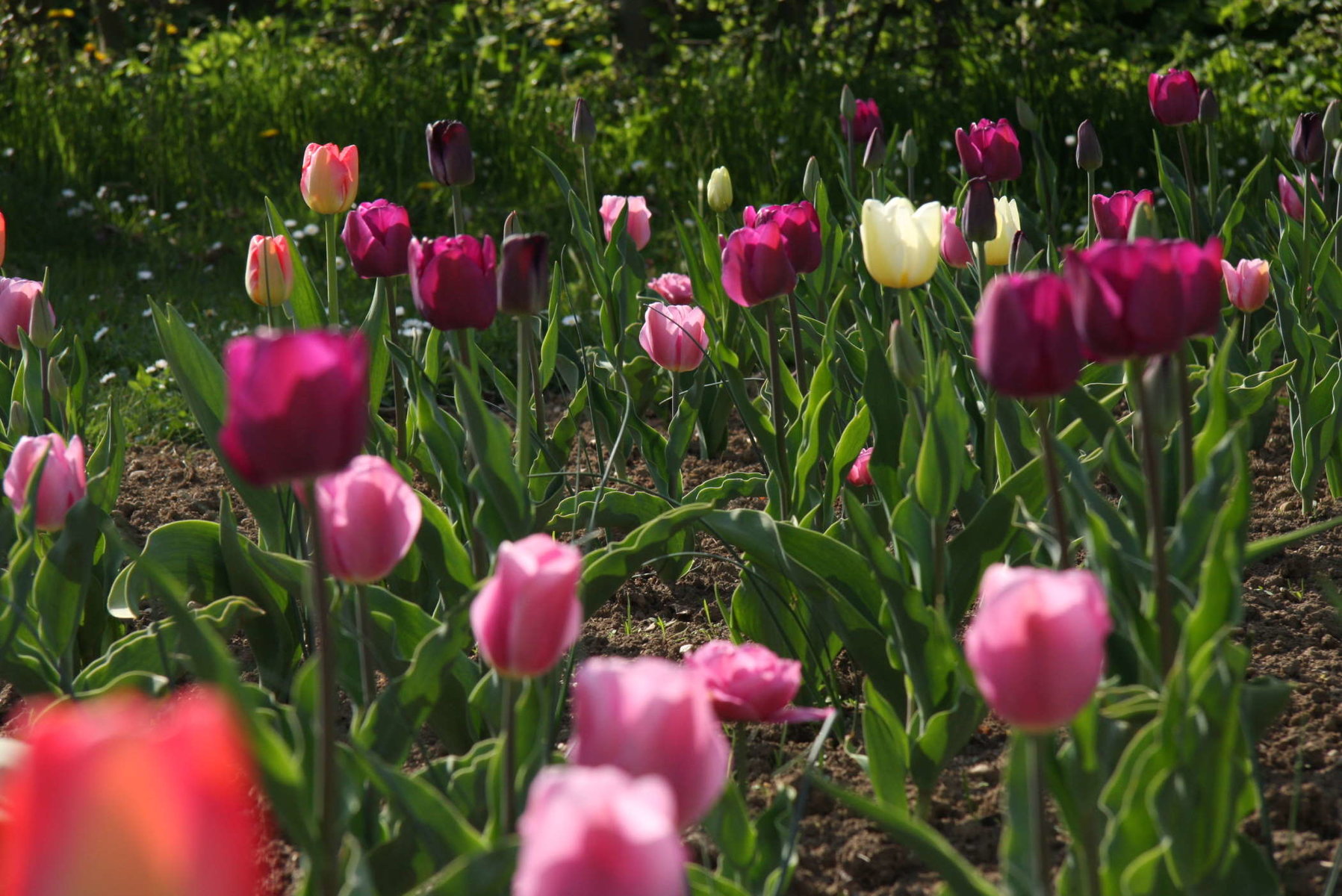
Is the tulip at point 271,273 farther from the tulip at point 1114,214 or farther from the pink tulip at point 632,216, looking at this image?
the tulip at point 1114,214

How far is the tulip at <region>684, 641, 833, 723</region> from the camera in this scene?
3.81ft

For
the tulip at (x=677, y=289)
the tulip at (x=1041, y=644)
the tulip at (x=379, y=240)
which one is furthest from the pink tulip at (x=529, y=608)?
the tulip at (x=677, y=289)

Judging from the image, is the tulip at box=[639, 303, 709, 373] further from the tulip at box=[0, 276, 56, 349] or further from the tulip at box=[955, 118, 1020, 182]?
the tulip at box=[0, 276, 56, 349]

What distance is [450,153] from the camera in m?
2.07

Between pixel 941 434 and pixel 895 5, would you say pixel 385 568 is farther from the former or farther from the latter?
pixel 895 5

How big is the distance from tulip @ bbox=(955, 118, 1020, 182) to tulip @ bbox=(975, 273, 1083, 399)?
144cm

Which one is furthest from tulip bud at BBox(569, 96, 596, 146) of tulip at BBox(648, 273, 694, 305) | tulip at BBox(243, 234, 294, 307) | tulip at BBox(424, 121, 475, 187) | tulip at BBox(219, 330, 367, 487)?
tulip at BBox(219, 330, 367, 487)

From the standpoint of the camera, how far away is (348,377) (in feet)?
2.68

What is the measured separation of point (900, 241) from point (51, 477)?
1.00 metres

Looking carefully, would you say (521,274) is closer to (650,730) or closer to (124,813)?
(650,730)

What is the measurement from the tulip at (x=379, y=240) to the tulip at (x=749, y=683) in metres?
0.90

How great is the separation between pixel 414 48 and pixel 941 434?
6.79 m

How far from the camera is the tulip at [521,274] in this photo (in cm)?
145

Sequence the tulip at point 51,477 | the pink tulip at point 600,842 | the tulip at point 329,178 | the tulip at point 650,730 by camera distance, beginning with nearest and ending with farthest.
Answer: the pink tulip at point 600,842 → the tulip at point 650,730 → the tulip at point 51,477 → the tulip at point 329,178
